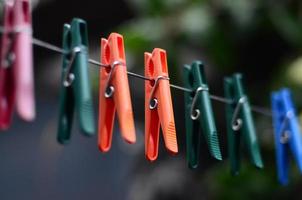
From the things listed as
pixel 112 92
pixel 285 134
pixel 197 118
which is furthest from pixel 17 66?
pixel 285 134

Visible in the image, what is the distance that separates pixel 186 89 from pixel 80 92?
0.26m

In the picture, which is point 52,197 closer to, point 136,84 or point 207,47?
point 136,84

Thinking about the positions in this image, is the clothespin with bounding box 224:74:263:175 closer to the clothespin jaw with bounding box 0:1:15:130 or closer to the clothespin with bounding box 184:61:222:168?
the clothespin with bounding box 184:61:222:168

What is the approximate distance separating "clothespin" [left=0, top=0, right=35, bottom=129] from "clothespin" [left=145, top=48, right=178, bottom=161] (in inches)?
7.8

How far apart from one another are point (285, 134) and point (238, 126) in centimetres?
11

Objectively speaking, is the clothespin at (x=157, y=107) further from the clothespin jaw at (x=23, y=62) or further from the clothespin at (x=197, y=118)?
the clothespin jaw at (x=23, y=62)

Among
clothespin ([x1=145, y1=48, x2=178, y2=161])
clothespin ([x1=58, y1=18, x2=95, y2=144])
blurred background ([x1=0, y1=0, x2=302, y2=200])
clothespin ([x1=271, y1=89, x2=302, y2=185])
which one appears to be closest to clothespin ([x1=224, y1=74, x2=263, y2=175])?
clothespin ([x1=271, y1=89, x2=302, y2=185])

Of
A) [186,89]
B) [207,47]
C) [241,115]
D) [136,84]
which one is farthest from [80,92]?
[136,84]

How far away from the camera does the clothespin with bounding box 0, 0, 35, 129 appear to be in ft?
2.37

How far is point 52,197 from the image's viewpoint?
246 cm

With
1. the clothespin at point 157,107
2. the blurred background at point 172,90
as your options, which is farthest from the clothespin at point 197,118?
the blurred background at point 172,90

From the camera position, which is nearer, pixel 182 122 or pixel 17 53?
pixel 17 53

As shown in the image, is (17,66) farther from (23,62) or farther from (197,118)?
(197,118)

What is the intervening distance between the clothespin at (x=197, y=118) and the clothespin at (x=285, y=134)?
0.19 metres
